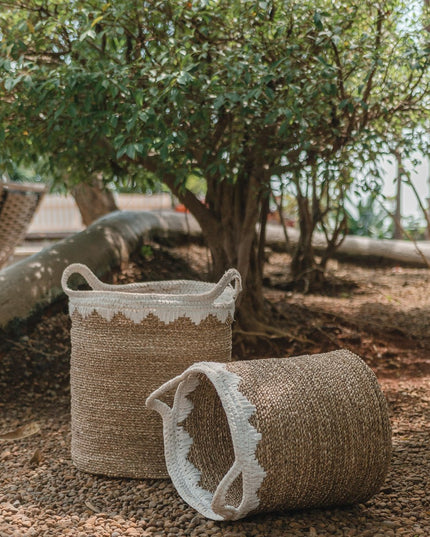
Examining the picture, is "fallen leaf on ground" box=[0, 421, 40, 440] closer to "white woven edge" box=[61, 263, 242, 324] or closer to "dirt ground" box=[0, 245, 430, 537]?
"dirt ground" box=[0, 245, 430, 537]

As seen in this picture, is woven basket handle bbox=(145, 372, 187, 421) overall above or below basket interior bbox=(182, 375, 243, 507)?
above

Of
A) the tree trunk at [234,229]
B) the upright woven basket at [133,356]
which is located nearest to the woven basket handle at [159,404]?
the upright woven basket at [133,356]

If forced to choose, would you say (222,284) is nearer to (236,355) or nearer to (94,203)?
(236,355)

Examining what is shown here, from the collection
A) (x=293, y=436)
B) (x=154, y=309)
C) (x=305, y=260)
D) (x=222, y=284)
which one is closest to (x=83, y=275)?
(x=154, y=309)

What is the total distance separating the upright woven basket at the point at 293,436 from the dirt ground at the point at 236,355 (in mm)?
93

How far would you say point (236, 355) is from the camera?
4.10m

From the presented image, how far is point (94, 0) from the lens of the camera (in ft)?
10.9

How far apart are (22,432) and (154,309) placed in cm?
114

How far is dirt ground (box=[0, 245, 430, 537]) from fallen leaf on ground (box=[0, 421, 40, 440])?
0.01 meters

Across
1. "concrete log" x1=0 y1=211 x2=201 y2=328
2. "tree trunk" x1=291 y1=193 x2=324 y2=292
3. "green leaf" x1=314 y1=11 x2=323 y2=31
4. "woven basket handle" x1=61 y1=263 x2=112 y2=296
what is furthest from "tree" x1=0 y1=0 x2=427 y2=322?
"tree trunk" x1=291 y1=193 x2=324 y2=292

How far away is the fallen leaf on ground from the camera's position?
3.20m

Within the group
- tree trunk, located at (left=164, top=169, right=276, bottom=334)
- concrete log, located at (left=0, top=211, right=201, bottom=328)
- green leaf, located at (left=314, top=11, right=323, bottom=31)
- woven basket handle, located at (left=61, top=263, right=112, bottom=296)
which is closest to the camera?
woven basket handle, located at (left=61, top=263, right=112, bottom=296)

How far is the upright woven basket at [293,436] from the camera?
2021 millimetres

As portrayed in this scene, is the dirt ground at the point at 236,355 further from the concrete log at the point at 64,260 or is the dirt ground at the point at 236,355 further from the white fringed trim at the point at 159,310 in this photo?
the white fringed trim at the point at 159,310
